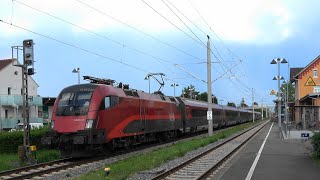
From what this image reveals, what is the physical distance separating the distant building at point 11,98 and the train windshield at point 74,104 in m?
29.1

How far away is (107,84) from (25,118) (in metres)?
4.24

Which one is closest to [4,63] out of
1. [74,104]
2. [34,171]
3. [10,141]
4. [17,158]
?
[10,141]

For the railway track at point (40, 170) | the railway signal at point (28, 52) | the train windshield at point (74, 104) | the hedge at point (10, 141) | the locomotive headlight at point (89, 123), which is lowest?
the railway track at point (40, 170)

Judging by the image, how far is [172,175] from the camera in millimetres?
13336

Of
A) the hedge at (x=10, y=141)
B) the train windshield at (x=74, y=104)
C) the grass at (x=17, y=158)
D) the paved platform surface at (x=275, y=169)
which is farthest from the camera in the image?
the hedge at (x=10, y=141)

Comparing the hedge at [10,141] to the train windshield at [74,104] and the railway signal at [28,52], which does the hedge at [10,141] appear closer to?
the train windshield at [74,104]

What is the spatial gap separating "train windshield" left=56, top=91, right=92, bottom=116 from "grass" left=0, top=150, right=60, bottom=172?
213 cm

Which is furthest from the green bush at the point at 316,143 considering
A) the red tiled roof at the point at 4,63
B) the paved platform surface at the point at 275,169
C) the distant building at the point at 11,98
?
the red tiled roof at the point at 4,63

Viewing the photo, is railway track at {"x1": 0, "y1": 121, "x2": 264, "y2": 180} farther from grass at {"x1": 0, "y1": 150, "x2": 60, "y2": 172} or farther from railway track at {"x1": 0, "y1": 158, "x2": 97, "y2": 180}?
grass at {"x1": 0, "y1": 150, "x2": 60, "y2": 172}

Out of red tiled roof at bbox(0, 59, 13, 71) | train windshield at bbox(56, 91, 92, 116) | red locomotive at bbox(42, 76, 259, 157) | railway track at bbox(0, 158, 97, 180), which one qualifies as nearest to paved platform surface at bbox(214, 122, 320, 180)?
red locomotive at bbox(42, 76, 259, 157)

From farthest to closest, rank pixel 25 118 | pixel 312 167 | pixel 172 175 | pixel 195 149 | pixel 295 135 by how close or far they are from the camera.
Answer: pixel 295 135 < pixel 195 149 < pixel 25 118 < pixel 312 167 < pixel 172 175

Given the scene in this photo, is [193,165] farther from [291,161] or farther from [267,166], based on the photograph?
[291,161]

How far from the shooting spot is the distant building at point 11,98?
4879 centimetres

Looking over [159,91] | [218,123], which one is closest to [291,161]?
[159,91]
